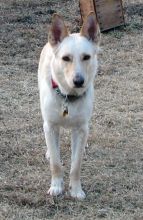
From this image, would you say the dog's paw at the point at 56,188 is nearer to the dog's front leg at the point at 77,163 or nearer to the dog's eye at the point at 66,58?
the dog's front leg at the point at 77,163

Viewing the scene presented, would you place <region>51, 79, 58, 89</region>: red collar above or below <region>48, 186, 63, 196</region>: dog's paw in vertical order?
above

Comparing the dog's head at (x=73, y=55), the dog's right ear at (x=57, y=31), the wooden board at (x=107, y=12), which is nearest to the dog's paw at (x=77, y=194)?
the dog's head at (x=73, y=55)

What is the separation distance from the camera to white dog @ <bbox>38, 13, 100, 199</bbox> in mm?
3688

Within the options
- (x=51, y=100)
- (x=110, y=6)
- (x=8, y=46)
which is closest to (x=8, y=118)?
(x=51, y=100)

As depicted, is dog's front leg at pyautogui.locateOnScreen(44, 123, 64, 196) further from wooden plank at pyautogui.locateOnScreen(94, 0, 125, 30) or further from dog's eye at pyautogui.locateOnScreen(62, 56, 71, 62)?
wooden plank at pyautogui.locateOnScreen(94, 0, 125, 30)

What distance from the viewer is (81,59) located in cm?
368

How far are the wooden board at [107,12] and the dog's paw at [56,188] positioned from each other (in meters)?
4.83

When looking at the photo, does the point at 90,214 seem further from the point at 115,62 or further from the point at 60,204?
the point at 115,62

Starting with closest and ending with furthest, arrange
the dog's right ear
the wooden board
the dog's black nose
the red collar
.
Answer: the dog's black nose
the dog's right ear
the red collar
the wooden board

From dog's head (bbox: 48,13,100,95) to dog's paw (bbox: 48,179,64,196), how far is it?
642 millimetres

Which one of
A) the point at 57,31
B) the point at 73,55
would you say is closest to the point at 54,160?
the point at 73,55

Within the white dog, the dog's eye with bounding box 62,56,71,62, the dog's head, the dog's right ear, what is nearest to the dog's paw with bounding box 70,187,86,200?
the white dog

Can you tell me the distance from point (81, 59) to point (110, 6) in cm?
519

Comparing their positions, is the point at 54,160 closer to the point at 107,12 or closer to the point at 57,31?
the point at 57,31
